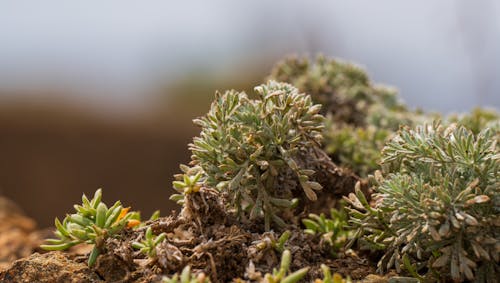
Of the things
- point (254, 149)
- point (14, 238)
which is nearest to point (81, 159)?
point (14, 238)

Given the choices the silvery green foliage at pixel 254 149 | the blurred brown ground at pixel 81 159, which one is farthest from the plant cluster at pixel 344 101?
the blurred brown ground at pixel 81 159

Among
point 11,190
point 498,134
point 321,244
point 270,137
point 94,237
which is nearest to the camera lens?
point 94,237

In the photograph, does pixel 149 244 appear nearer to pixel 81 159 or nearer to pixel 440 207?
pixel 440 207

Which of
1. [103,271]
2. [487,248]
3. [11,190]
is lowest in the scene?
[487,248]

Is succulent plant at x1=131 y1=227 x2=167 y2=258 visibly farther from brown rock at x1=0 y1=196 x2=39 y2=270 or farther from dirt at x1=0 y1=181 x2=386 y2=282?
brown rock at x1=0 y1=196 x2=39 y2=270

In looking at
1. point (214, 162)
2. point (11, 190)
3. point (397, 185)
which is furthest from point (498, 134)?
point (11, 190)

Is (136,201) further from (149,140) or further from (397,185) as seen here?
(397,185)
